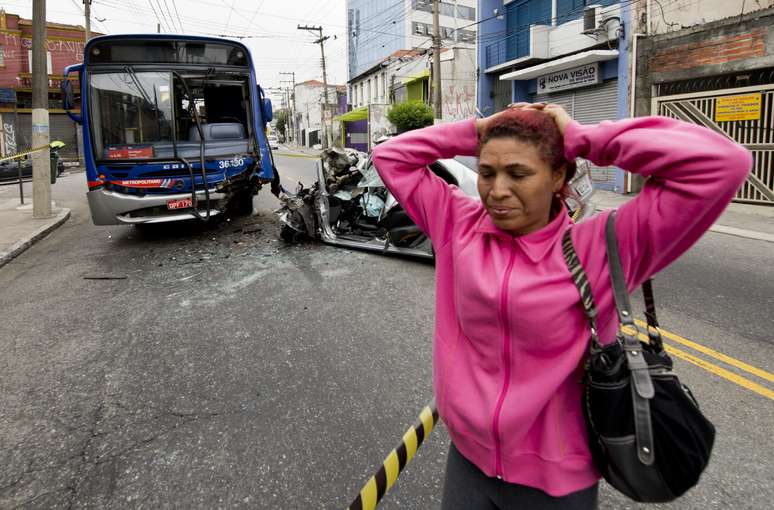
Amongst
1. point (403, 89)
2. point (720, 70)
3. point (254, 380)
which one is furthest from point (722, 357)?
point (403, 89)

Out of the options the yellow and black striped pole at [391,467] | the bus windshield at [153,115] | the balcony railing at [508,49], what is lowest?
the yellow and black striped pole at [391,467]

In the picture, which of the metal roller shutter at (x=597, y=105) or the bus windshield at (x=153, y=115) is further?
the metal roller shutter at (x=597, y=105)

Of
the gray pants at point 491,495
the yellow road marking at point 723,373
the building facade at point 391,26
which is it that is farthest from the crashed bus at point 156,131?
the building facade at point 391,26

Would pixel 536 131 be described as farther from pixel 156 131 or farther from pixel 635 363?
pixel 156 131

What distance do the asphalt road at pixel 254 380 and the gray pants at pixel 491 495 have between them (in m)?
0.99

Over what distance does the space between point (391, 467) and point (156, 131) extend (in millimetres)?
8200

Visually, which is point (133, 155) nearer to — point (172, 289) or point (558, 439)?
point (172, 289)

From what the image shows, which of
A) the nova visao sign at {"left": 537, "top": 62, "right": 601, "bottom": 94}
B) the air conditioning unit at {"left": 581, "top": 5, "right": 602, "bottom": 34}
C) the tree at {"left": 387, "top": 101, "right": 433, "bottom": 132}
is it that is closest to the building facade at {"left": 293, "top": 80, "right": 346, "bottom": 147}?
the tree at {"left": 387, "top": 101, "right": 433, "bottom": 132}

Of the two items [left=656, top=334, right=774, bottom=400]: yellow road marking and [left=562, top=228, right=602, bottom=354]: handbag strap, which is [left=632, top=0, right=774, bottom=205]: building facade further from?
[left=562, top=228, right=602, bottom=354]: handbag strap

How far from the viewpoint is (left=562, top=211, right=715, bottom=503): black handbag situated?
1239 mm

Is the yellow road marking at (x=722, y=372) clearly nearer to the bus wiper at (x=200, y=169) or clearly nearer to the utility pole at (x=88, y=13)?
the bus wiper at (x=200, y=169)

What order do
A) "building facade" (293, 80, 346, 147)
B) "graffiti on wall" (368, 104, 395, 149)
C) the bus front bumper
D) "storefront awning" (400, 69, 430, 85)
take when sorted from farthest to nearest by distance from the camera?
1. "building facade" (293, 80, 346, 147)
2. "graffiti on wall" (368, 104, 395, 149)
3. "storefront awning" (400, 69, 430, 85)
4. the bus front bumper

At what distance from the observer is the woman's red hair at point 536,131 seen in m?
1.42

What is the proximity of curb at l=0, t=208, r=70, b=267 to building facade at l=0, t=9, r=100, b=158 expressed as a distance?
2554cm
